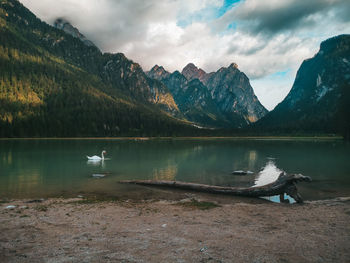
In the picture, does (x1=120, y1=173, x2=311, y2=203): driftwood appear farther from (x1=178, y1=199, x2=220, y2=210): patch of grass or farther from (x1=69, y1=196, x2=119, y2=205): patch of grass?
(x1=69, y1=196, x2=119, y2=205): patch of grass

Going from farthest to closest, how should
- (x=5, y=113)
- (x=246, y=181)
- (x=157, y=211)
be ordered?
1. (x=5, y=113)
2. (x=246, y=181)
3. (x=157, y=211)

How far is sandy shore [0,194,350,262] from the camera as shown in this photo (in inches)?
348

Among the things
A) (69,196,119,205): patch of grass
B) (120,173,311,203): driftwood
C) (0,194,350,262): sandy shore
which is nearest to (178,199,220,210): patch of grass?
(0,194,350,262): sandy shore

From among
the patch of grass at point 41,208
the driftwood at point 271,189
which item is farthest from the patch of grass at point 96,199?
the driftwood at point 271,189

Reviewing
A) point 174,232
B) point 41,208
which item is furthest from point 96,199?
point 174,232

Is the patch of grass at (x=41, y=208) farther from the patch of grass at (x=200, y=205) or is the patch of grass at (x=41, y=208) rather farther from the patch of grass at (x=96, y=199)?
the patch of grass at (x=200, y=205)

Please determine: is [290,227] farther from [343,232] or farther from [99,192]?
[99,192]

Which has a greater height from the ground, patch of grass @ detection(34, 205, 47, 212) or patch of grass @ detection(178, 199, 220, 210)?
patch of grass @ detection(34, 205, 47, 212)

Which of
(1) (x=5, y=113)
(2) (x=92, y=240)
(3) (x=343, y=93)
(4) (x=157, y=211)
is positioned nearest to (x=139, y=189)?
(4) (x=157, y=211)

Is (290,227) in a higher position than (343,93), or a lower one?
lower

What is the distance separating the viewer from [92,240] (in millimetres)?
10633

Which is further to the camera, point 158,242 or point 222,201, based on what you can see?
point 222,201

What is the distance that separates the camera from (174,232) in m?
11.8

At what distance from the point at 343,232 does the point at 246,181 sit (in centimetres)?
1784
